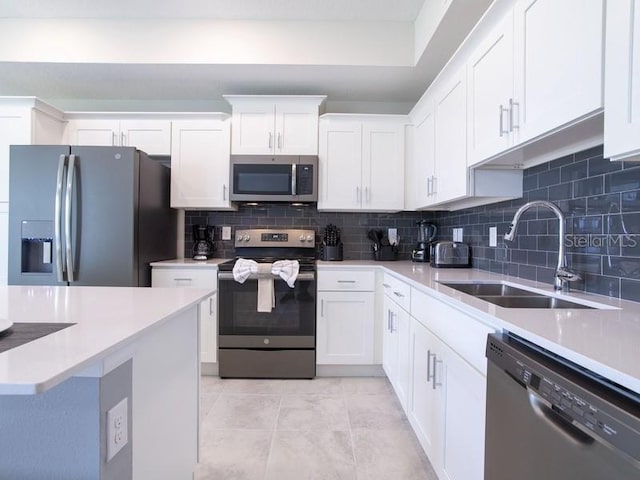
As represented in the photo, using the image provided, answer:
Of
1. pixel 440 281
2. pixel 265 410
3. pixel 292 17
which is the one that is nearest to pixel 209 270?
pixel 265 410

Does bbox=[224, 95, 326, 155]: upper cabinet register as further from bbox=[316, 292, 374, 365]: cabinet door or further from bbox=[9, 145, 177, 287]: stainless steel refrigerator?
bbox=[316, 292, 374, 365]: cabinet door

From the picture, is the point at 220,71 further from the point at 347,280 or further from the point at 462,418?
the point at 462,418

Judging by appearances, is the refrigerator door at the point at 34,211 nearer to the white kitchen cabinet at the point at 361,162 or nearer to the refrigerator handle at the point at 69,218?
the refrigerator handle at the point at 69,218

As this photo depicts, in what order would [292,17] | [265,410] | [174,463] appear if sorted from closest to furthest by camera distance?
1. [174,463]
2. [265,410]
3. [292,17]

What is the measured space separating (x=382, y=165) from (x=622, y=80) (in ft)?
6.69

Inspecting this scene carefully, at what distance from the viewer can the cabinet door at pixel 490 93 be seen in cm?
135

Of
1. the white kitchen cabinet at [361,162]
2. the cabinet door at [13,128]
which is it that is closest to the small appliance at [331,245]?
the white kitchen cabinet at [361,162]

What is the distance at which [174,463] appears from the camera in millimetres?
1179

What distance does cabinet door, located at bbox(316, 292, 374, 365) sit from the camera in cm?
260

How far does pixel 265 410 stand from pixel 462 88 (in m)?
2.22

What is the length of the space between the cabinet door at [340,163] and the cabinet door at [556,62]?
5.29ft

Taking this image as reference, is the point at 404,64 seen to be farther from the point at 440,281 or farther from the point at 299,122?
the point at 440,281

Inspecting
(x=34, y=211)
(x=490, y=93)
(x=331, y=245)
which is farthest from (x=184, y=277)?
(x=490, y=93)

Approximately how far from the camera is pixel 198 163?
9.32 ft
